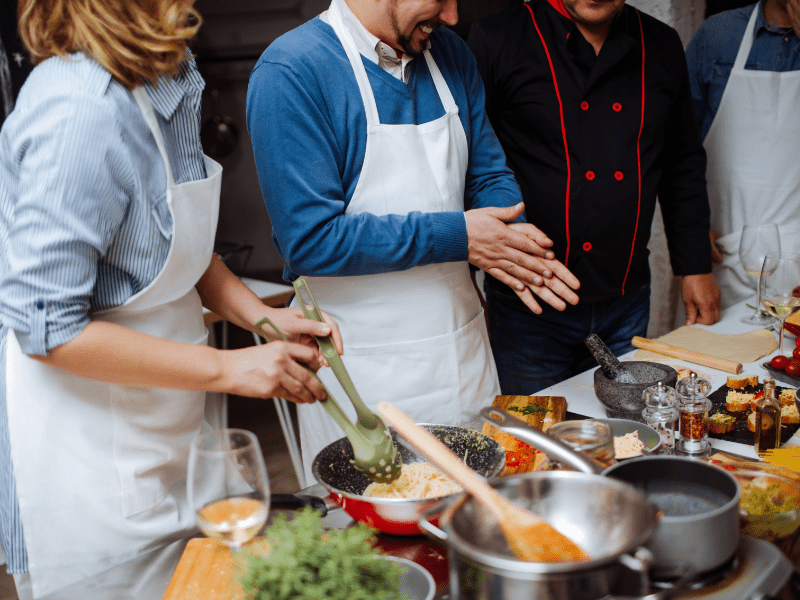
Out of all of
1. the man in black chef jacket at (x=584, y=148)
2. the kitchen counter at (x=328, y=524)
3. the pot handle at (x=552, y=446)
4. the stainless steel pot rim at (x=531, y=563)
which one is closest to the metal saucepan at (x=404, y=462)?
the kitchen counter at (x=328, y=524)

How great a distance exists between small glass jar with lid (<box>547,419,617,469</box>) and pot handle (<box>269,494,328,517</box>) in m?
0.35

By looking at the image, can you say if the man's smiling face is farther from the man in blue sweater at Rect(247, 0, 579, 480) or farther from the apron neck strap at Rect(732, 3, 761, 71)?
the apron neck strap at Rect(732, 3, 761, 71)

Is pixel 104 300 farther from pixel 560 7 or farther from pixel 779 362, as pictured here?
pixel 560 7

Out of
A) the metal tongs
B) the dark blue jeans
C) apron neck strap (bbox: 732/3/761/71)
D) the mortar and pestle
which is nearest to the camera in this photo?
the metal tongs

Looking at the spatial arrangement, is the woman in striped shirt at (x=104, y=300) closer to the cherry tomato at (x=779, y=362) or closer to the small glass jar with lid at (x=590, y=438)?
the small glass jar with lid at (x=590, y=438)

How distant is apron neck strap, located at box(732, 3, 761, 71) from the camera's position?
96.3 inches

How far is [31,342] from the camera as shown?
100 cm

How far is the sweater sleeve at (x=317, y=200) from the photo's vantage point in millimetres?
1483

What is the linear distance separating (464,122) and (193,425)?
0.98 metres

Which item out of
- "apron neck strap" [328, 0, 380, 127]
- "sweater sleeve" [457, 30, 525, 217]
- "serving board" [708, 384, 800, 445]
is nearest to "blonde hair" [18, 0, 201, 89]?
"apron neck strap" [328, 0, 380, 127]

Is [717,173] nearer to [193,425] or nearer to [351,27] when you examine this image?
[351,27]

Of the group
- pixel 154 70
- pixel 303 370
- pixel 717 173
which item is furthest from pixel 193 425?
pixel 717 173

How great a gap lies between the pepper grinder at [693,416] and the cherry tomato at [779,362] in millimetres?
468

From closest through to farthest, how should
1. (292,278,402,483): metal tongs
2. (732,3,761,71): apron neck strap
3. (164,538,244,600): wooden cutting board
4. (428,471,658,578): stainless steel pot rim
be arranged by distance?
1. (428,471,658,578): stainless steel pot rim
2. (164,538,244,600): wooden cutting board
3. (292,278,402,483): metal tongs
4. (732,3,761,71): apron neck strap
